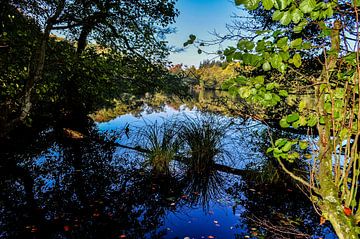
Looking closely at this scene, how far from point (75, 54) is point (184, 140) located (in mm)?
3832

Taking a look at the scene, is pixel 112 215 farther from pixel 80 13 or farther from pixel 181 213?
pixel 80 13

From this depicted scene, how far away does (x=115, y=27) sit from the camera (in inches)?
302

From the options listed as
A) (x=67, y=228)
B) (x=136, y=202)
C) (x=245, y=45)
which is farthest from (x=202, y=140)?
(x=245, y=45)

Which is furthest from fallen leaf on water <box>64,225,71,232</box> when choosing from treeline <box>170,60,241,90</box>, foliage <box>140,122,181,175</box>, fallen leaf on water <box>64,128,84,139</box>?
fallen leaf on water <box>64,128,84,139</box>

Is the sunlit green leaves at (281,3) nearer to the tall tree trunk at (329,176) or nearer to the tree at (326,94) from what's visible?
the tree at (326,94)

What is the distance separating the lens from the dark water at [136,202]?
12.1 feet

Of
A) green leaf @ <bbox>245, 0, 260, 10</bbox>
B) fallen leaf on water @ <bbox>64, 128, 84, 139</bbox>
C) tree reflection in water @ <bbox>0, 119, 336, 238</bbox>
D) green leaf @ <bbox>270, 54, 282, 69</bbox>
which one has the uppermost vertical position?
green leaf @ <bbox>245, 0, 260, 10</bbox>

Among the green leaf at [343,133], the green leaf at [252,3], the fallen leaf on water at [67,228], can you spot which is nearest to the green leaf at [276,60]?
the green leaf at [252,3]

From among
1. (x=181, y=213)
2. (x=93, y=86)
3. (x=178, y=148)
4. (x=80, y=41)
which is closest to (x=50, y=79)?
(x=93, y=86)

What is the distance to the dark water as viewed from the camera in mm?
3676

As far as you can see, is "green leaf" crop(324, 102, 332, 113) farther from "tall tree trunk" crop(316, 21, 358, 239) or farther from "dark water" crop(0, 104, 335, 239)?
"dark water" crop(0, 104, 335, 239)

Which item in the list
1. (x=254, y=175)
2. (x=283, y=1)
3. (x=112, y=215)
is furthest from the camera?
(x=254, y=175)

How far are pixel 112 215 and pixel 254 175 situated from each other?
3.51 m

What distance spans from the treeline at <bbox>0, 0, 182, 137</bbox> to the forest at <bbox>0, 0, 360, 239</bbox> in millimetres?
42
